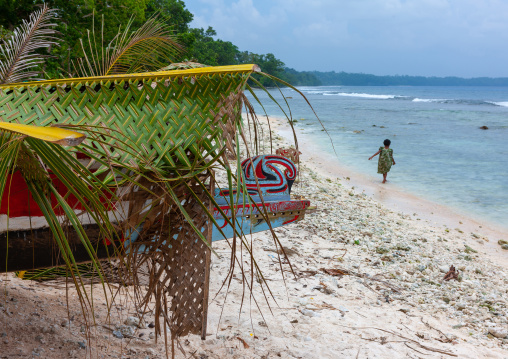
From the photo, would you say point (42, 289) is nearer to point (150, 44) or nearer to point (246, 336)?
point (246, 336)

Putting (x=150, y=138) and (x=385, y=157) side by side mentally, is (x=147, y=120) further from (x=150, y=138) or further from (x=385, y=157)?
(x=385, y=157)

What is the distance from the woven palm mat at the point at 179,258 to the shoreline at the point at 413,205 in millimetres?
5789

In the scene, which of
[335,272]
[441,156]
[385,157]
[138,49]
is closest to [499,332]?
[335,272]

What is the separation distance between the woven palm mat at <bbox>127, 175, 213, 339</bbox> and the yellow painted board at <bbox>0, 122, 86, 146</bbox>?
102 centimetres

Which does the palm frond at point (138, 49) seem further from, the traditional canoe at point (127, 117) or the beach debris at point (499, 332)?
the beach debris at point (499, 332)

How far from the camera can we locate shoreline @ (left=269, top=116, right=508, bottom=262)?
8.24m

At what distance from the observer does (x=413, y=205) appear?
9.73 m

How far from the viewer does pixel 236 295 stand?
4.09 metres

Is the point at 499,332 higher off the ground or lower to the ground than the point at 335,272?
lower

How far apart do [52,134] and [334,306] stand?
354cm

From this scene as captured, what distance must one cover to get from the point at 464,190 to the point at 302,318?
9.23m

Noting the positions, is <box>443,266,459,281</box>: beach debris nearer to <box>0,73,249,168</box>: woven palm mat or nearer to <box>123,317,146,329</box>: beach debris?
<box>123,317,146,329</box>: beach debris

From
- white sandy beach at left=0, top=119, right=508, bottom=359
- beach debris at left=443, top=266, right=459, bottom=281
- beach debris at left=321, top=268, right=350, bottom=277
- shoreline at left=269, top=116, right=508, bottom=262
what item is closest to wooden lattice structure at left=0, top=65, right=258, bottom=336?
white sandy beach at left=0, top=119, right=508, bottom=359

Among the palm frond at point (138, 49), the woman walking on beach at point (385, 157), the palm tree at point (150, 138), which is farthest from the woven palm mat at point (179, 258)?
the woman walking on beach at point (385, 157)
